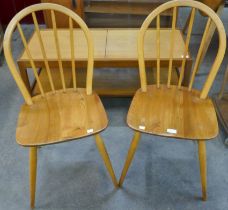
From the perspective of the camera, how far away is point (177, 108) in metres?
1.24

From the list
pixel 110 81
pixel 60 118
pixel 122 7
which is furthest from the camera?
pixel 122 7

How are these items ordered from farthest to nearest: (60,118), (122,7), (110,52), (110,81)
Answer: (122,7), (110,81), (110,52), (60,118)

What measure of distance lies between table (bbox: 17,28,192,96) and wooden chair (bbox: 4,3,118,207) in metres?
0.36

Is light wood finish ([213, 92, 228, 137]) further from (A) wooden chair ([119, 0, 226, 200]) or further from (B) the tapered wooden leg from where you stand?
(B) the tapered wooden leg

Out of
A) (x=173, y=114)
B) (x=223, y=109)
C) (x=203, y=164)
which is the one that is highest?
(x=173, y=114)

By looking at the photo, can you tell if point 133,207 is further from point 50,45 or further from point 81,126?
point 50,45

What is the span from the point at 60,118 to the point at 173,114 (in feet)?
1.73

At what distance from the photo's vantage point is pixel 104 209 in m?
1.31

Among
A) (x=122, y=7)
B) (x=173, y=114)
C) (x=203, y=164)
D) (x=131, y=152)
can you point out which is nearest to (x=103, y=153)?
(x=131, y=152)

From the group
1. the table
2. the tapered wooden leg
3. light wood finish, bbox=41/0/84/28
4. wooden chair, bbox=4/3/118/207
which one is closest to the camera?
wooden chair, bbox=4/3/118/207

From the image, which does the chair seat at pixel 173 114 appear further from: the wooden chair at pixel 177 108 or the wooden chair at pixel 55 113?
the wooden chair at pixel 55 113

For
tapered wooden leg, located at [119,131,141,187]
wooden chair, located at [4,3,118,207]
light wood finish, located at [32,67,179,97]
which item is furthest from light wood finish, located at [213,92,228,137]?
wooden chair, located at [4,3,118,207]

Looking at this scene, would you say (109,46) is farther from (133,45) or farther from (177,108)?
(177,108)

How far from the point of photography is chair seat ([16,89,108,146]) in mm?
Answer: 1116
